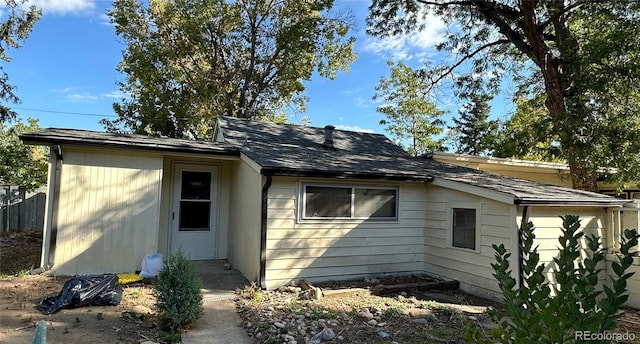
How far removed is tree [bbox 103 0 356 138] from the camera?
17.4 metres

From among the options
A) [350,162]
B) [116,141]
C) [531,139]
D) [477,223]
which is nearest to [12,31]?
[116,141]

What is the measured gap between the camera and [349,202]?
270 inches

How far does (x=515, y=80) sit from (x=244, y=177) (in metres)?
9.46

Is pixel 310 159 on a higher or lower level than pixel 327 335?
higher

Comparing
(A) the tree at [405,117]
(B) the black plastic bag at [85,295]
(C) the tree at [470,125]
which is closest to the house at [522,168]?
(B) the black plastic bag at [85,295]

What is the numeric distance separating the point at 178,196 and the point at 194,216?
0.54 meters

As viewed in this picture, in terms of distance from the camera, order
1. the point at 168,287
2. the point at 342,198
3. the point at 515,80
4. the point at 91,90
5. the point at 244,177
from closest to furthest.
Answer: the point at 168,287 → the point at 342,198 → the point at 244,177 → the point at 515,80 → the point at 91,90

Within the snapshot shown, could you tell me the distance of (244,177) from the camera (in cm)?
730

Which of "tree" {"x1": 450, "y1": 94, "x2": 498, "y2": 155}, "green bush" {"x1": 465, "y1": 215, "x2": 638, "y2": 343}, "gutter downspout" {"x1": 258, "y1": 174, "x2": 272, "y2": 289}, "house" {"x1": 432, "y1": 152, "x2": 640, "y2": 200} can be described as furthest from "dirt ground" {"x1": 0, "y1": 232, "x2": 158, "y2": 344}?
"tree" {"x1": 450, "y1": 94, "x2": 498, "y2": 155}

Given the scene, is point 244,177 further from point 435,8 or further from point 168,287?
point 435,8

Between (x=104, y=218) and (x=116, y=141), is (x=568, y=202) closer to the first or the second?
(x=116, y=141)

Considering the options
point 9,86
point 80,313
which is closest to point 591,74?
point 80,313

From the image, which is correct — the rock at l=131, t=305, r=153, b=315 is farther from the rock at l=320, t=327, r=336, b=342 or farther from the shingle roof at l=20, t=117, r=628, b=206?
the shingle roof at l=20, t=117, r=628, b=206

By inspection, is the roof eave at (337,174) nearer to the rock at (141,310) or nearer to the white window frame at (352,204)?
the white window frame at (352,204)
